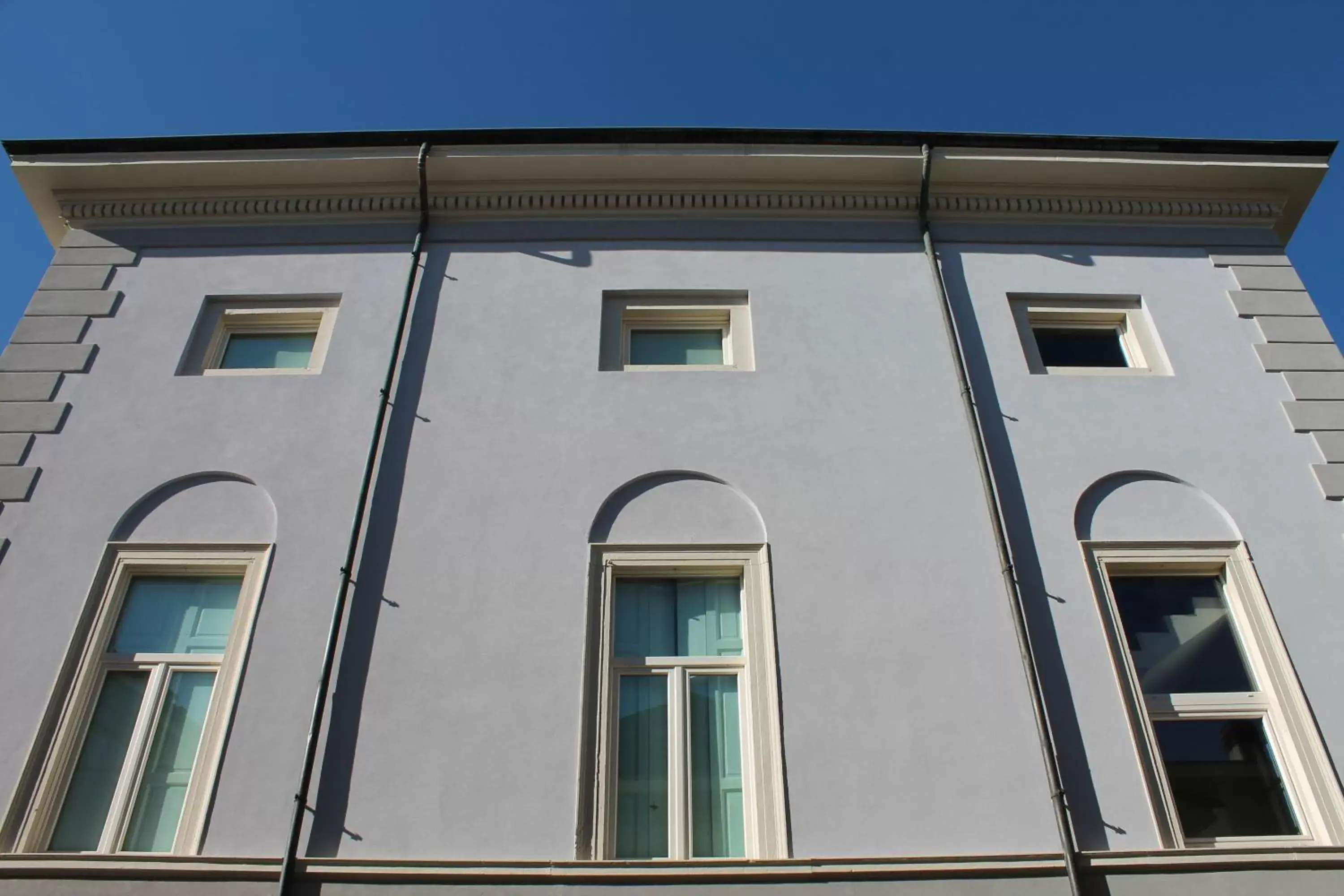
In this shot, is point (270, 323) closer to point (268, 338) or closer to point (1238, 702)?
point (268, 338)

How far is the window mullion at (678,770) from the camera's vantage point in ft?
21.5

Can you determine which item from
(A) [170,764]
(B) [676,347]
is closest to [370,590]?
(A) [170,764]

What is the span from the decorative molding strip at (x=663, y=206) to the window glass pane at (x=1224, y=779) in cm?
526

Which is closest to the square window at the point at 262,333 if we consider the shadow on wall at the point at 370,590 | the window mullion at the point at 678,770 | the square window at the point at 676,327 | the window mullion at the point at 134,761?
the shadow on wall at the point at 370,590

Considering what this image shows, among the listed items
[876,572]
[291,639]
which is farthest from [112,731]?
[876,572]

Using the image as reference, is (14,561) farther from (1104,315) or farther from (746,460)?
(1104,315)

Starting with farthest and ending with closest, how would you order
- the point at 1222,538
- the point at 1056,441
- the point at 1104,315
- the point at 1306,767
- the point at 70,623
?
the point at 1104,315 → the point at 1056,441 → the point at 1222,538 → the point at 70,623 → the point at 1306,767

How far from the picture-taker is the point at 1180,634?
752cm

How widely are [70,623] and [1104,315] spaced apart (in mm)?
8892

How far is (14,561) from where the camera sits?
24.8 feet

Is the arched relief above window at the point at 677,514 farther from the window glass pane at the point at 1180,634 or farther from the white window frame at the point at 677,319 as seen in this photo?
the window glass pane at the point at 1180,634

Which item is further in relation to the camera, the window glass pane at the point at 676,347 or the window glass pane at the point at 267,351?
the window glass pane at the point at 676,347

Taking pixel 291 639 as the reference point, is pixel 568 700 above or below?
below

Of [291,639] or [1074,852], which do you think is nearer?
[1074,852]
